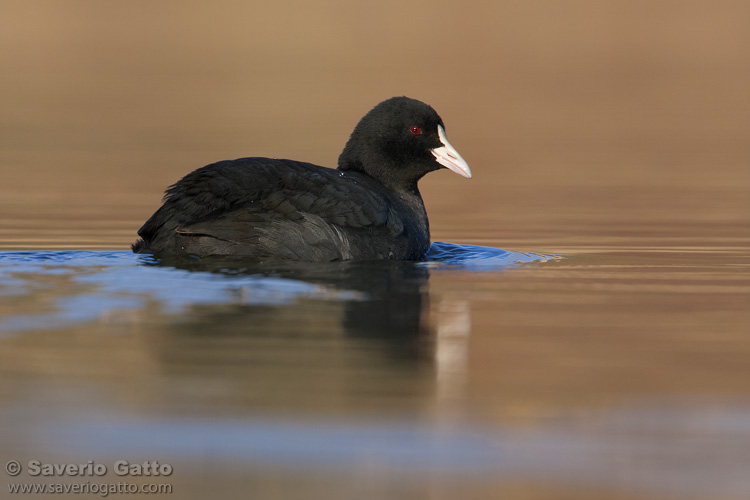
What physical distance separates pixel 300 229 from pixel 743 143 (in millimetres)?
11217

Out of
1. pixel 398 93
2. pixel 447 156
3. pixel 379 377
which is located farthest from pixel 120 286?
pixel 398 93

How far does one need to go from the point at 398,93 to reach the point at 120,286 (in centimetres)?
1691

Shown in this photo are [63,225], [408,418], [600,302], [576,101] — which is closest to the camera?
[408,418]

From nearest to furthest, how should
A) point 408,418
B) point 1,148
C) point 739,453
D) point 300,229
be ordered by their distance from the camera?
point 739,453 < point 408,418 < point 300,229 < point 1,148

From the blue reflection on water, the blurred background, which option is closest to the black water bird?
→ the blue reflection on water

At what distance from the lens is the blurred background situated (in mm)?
12039

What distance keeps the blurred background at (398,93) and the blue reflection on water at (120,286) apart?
53.8 inches

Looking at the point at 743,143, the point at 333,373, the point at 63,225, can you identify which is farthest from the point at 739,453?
the point at 743,143

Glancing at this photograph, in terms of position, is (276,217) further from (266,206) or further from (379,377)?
(379,377)

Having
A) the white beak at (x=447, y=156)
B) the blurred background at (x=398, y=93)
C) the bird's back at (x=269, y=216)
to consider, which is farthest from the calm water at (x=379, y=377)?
the blurred background at (x=398, y=93)

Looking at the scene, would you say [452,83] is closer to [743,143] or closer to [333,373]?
[743,143]

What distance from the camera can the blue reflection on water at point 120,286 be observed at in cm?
640

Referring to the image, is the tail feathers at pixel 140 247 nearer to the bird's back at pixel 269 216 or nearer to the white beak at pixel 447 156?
the bird's back at pixel 269 216

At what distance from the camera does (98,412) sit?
454 centimetres
